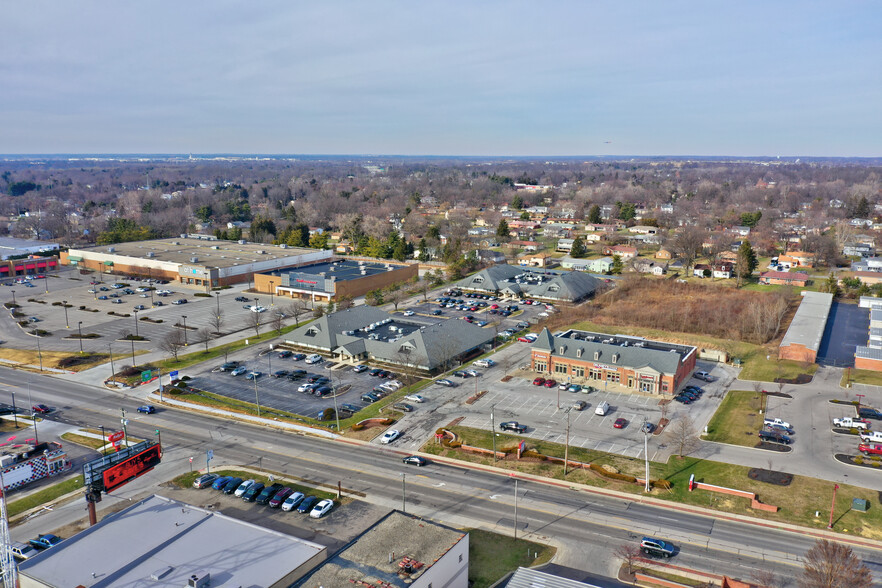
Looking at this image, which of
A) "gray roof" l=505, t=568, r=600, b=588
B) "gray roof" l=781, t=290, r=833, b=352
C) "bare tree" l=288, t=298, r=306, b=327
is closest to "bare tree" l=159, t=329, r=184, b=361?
"bare tree" l=288, t=298, r=306, b=327

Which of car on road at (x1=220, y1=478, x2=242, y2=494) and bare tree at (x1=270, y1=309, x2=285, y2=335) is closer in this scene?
car on road at (x1=220, y1=478, x2=242, y2=494)

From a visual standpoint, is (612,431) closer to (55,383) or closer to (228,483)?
(228,483)

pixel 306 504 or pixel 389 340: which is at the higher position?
pixel 389 340

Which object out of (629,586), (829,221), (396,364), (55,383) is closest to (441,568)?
(629,586)

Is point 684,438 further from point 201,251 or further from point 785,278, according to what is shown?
point 201,251

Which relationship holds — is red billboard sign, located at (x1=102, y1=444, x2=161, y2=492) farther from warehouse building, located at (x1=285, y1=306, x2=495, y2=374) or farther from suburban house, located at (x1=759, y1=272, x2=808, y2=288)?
suburban house, located at (x1=759, y1=272, x2=808, y2=288)

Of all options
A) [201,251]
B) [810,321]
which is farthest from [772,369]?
[201,251]
